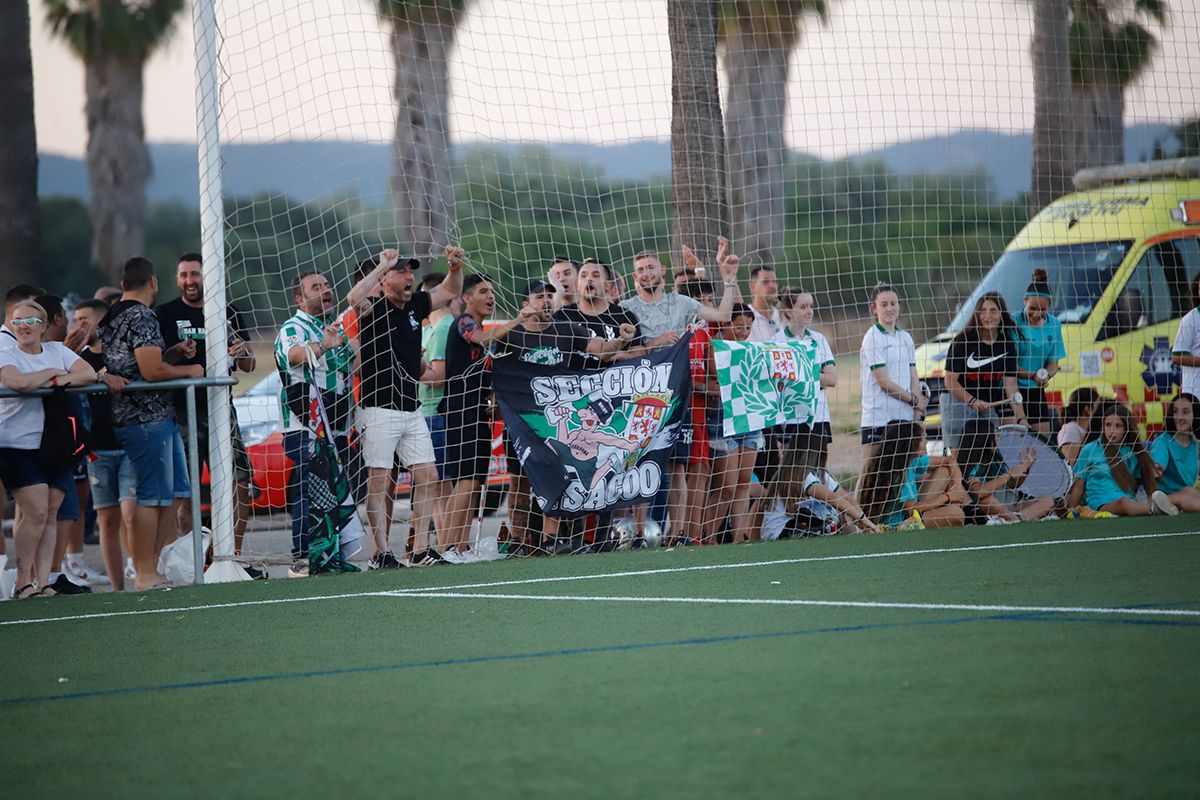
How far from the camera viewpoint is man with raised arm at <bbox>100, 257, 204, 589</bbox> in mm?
8914

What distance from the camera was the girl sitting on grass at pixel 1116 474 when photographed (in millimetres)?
11141

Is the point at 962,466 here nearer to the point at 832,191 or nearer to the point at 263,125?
the point at 832,191

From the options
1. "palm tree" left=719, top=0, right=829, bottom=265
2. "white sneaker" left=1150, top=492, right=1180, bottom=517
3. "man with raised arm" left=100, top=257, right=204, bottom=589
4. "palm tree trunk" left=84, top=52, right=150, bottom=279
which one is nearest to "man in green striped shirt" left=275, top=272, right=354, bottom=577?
"man with raised arm" left=100, top=257, right=204, bottom=589

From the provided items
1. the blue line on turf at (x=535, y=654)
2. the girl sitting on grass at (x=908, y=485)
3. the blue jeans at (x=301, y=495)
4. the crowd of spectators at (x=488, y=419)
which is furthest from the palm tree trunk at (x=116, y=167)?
the blue line on turf at (x=535, y=654)

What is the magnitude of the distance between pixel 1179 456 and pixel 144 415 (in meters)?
7.66

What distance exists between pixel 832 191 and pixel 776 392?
2.46 meters

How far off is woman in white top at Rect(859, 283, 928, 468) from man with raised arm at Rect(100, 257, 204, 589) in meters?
4.98

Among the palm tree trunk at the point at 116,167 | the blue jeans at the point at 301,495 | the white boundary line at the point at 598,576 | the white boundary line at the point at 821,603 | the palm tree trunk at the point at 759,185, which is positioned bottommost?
the white boundary line at the point at 598,576

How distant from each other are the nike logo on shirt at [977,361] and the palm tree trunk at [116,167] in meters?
24.3

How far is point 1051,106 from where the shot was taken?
18.6 m

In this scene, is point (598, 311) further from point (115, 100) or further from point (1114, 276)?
point (115, 100)

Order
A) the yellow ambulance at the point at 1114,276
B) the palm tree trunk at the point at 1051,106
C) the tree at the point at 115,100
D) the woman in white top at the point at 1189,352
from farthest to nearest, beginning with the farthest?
the tree at the point at 115,100 → the palm tree trunk at the point at 1051,106 → the yellow ambulance at the point at 1114,276 → the woman in white top at the point at 1189,352

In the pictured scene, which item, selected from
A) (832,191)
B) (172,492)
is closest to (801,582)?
(172,492)

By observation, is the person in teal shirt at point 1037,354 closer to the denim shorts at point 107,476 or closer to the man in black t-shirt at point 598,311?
the man in black t-shirt at point 598,311
